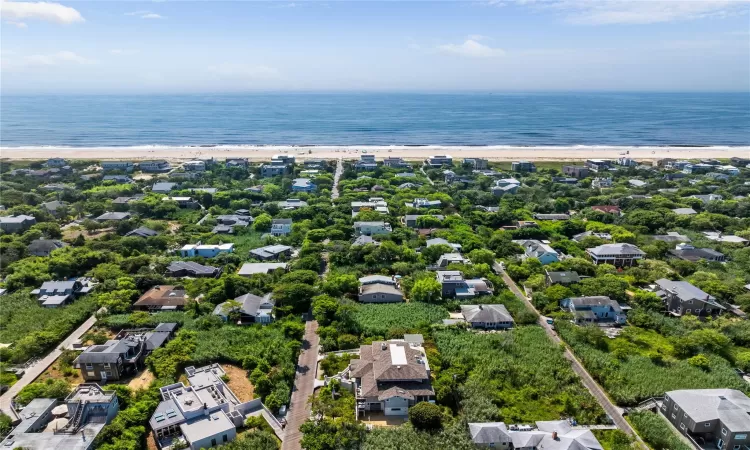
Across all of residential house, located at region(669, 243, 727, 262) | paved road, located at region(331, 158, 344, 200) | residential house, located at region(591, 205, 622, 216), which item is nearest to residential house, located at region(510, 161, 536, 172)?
residential house, located at region(591, 205, 622, 216)

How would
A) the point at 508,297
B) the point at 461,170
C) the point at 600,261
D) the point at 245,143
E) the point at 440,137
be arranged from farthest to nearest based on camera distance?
the point at 440,137, the point at 245,143, the point at 461,170, the point at 600,261, the point at 508,297

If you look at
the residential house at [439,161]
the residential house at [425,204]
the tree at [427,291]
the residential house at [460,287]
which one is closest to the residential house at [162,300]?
the tree at [427,291]

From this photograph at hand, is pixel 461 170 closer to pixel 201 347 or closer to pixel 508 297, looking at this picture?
pixel 508 297

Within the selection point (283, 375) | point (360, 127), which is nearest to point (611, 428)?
point (283, 375)

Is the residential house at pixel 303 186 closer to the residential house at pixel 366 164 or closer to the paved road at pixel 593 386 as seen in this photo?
the residential house at pixel 366 164

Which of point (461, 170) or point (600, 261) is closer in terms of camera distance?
point (600, 261)

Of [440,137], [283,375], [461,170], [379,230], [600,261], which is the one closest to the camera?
[283,375]

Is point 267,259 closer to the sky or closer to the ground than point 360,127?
closer to the ground
